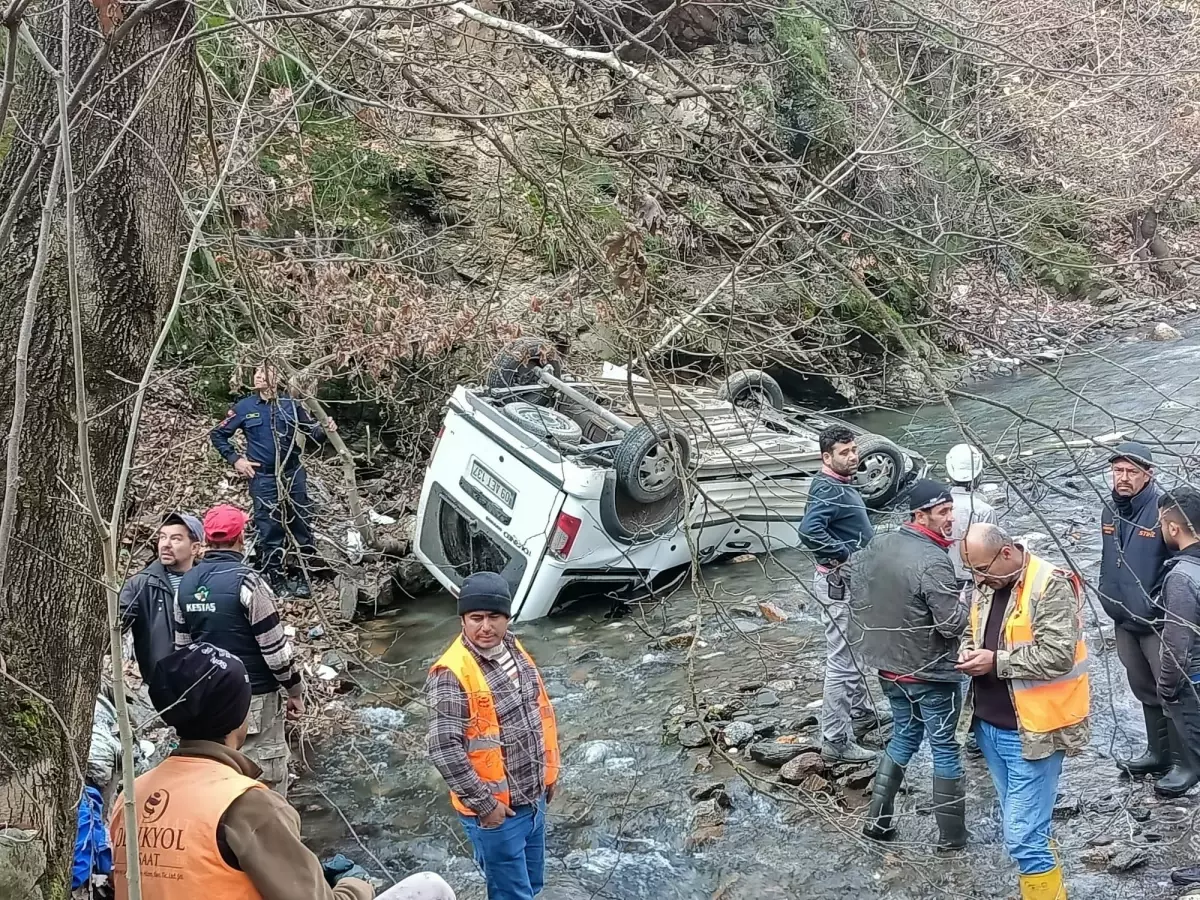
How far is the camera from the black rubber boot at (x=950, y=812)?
189 inches

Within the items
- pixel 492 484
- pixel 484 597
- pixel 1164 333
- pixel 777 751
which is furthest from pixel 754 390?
pixel 1164 333

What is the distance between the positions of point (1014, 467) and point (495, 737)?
203cm

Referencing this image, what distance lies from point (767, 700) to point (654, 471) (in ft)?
5.30

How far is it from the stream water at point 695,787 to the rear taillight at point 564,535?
2.78 feet

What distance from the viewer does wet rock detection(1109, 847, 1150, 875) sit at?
470 cm

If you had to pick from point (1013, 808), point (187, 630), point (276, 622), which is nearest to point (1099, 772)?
point (1013, 808)

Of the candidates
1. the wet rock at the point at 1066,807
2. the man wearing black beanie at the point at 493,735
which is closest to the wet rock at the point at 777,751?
the wet rock at the point at 1066,807

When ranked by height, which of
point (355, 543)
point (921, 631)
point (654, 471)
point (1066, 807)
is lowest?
point (355, 543)

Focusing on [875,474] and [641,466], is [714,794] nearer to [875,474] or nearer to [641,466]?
[641,466]

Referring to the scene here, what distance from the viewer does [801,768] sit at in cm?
562

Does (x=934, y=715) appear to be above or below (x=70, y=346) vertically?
below

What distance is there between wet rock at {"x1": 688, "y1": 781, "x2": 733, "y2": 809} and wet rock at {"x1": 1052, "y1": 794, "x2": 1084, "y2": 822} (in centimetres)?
161

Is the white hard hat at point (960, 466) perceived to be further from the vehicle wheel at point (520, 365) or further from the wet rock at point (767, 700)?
the vehicle wheel at point (520, 365)

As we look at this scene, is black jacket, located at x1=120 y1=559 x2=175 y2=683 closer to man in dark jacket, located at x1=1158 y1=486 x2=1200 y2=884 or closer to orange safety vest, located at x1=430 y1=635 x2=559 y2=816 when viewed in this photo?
orange safety vest, located at x1=430 y1=635 x2=559 y2=816
